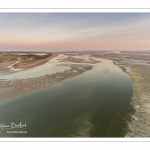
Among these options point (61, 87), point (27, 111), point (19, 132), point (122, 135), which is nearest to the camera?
point (122, 135)

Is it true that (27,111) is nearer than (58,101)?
Yes

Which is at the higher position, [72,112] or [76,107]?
[76,107]

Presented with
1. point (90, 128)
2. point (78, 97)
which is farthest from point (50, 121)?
point (78, 97)

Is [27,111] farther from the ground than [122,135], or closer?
farther from the ground

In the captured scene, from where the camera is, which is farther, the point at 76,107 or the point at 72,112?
the point at 76,107

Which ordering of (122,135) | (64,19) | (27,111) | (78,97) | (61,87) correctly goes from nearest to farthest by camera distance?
(122,135)
(27,111)
(64,19)
(78,97)
(61,87)
